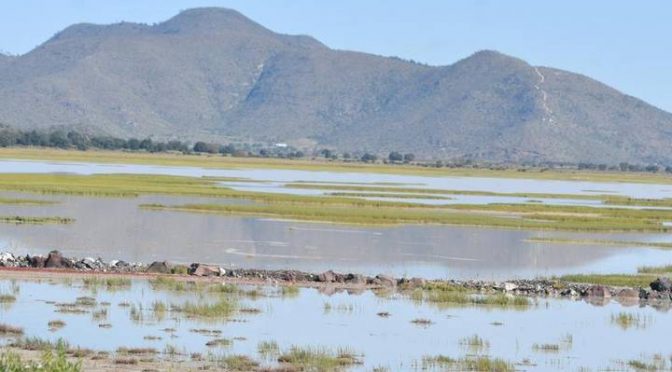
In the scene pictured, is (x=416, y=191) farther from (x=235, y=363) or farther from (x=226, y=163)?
(x=235, y=363)

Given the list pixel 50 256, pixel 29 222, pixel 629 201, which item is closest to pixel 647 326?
pixel 50 256

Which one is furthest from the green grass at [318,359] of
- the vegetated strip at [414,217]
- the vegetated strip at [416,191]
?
the vegetated strip at [416,191]

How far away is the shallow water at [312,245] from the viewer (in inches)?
1371

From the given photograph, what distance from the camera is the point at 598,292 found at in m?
30.4

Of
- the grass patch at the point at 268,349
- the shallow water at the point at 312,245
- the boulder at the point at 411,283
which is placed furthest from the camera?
the shallow water at the point at 312,245

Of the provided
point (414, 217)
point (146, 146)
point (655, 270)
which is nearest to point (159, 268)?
point (655, 270)

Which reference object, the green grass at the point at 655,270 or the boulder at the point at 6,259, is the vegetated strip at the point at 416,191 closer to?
the green grass at the point at 655,270

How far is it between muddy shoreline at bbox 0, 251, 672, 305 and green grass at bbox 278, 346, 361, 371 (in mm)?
8470

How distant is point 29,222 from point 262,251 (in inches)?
348

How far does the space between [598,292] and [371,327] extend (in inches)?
328

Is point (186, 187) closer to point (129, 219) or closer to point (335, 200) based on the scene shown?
point (335, 200)

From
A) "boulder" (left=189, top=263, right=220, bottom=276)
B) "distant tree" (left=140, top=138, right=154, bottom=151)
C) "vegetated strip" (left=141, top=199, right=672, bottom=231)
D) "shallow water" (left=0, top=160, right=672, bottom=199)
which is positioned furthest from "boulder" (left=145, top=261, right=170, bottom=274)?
"distant tree" (left=140, top=138, right=154, bottom=151)

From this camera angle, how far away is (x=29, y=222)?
1657 inches

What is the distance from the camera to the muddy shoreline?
96.3 feet
